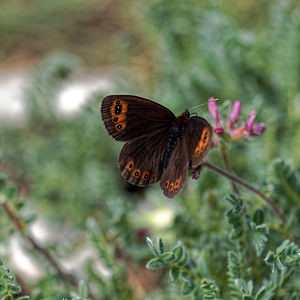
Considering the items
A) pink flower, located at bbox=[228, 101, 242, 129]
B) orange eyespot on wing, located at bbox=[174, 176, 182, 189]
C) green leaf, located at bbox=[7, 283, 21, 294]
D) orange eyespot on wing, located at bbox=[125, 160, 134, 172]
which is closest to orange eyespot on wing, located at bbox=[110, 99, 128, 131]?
orange eyespot on wing, located at bbox=[125, 160, 134, 172]

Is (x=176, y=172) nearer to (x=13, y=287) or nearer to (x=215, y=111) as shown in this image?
(x=215, y=111)

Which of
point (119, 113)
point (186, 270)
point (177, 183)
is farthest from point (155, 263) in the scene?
point (119, 113)

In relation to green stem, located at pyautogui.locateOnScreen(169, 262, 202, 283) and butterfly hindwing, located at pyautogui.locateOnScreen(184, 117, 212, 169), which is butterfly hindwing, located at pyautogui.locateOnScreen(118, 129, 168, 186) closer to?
butterfly hindwing, located at pyautogui.locateOnScreen(184, 117, 212, 169)

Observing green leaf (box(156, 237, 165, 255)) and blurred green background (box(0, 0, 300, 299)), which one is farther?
blurred green background (box(0, 0, 300, 299))

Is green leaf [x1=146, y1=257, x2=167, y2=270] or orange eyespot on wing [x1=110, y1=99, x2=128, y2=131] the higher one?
orange eyespot on wing [x1=110, y1=99, x2=128, y2=131]

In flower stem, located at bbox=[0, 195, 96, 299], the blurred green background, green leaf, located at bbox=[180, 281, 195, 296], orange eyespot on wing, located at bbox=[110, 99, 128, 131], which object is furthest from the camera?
the blurred green background

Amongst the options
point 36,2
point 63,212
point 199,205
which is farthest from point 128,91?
point 36,2

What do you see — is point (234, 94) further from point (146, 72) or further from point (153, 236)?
point (146, 72)
